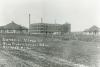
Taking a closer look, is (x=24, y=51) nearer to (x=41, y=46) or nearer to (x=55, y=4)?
(x=41, y=46)

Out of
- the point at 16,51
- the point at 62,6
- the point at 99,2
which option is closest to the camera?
the point at 99,2

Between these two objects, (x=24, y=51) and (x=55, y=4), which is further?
(x=24, y=51)

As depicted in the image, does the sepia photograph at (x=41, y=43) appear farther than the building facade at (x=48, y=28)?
No

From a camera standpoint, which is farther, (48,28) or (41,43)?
(48,28)

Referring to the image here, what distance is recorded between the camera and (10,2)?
404 inches

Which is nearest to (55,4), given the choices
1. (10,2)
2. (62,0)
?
(62,0)

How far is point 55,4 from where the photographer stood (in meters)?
10.9

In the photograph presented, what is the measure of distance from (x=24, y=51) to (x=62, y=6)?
478 centimetres

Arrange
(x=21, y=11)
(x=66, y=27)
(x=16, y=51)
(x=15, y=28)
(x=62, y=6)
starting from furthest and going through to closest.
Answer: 1. (x=66, y=27)
2. (x=15, y=28)
3. (x=16, y=51)
4. (x=21, y=11)
5. (x=62, y=6)

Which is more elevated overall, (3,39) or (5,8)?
(5,8)

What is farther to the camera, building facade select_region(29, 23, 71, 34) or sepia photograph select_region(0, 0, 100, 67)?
building facade select_region(29, 23, 71, 34)

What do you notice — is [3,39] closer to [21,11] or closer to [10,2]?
[21,11]

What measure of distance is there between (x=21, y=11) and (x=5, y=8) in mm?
2148

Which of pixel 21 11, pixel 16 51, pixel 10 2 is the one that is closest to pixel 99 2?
pixel 10 2
